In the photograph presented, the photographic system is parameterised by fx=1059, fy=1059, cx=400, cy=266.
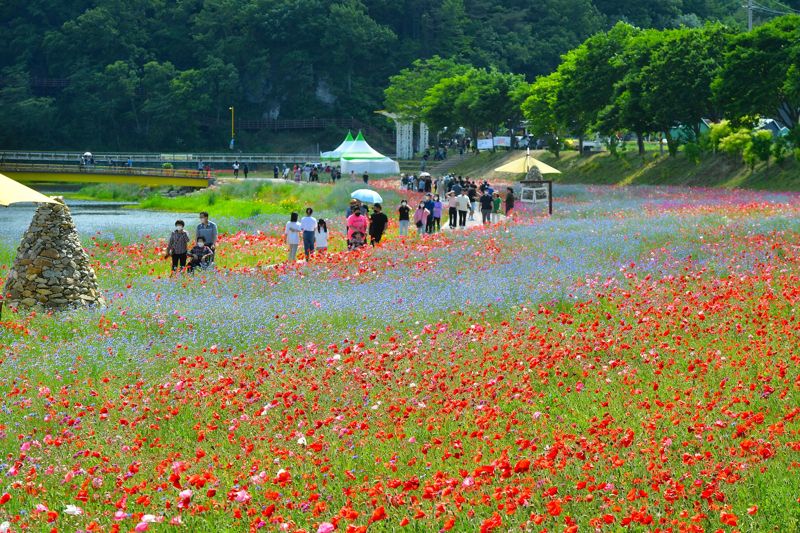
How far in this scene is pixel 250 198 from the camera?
6988cm

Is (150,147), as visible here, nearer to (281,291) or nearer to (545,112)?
(545,112)

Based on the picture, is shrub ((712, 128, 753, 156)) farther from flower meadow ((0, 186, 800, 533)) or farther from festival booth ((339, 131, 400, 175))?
festival booth ((339, 131, 400, 175))

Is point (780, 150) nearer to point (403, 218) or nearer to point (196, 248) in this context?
point (403, 218)

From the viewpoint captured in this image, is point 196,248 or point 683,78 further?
point 683,78

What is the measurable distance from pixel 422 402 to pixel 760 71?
4564 cm

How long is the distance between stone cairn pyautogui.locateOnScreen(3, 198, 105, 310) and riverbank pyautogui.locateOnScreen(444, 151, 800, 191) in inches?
1441

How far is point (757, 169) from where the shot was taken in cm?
5234

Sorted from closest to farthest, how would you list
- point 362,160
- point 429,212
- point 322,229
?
point 322,229, point 429,212, point 362,160

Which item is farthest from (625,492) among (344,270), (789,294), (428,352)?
(344,270)

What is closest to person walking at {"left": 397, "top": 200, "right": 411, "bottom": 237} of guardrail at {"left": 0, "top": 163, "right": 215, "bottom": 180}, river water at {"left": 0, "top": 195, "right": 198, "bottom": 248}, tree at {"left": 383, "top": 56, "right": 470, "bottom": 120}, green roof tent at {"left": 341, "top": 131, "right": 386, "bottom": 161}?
river water at {"left": 0, "top": 195, "right": 198, "bottom": 248}

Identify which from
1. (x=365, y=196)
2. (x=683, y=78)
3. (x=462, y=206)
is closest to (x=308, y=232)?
(x=462, y=206)

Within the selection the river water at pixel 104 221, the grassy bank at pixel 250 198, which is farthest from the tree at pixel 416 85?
the river water at pixel 104 221

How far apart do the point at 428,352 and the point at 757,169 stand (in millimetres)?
43453

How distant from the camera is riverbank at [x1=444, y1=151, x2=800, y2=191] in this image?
50.1 m
